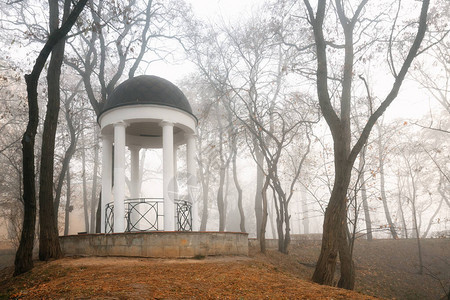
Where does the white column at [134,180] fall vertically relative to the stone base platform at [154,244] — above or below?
above

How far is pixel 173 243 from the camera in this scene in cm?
Result: 1137

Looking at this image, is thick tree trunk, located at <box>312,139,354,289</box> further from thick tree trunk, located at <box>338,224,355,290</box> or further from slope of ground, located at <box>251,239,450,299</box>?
slope of ground, located at <box>251,239,450,299</box>

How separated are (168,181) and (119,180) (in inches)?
71.5

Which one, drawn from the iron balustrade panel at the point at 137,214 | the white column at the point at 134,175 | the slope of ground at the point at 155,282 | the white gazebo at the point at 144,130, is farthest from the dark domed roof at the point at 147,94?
the slope of ground at the point at 155,282

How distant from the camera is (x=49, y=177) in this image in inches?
477

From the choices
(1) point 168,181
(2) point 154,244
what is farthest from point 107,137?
(2) point 154,244

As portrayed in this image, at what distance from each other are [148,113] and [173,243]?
16.4 ft

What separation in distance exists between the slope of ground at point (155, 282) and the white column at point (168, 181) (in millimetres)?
2697

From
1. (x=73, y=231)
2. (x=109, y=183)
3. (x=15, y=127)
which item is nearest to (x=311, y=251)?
(x=109, y=183)

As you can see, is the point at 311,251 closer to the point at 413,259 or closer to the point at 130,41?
the point at 413,259

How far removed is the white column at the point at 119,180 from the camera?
43.1 feet

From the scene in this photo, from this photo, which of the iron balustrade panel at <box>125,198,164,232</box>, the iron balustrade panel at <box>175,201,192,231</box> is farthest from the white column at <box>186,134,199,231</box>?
the iron balustrade panel at <box>125,198,164,232</box>

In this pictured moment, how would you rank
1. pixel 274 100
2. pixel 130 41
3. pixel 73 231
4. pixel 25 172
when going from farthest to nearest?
pixel 73 231
pixel 274 100
pixel 130 41
pixel 25 172

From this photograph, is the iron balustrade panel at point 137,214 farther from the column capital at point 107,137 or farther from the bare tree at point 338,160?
the bare tree at point 338,160
